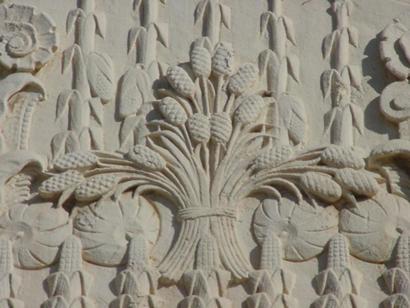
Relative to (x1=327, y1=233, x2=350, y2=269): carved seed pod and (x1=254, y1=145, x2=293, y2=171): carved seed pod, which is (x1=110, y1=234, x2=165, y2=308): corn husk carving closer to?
(x1=254, y1=145, x2=293, y2=171): carved seed pod

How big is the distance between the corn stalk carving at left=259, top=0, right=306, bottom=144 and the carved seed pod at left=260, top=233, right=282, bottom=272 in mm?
481

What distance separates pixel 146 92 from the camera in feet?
28.5

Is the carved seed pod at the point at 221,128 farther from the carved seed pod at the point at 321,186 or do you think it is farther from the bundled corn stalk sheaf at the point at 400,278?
the bundled corn stalk sheaf at the point at 400,278

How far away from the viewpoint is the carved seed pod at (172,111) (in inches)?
337

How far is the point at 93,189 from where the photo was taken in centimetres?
846

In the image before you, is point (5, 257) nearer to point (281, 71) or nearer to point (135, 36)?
point (135, 36)

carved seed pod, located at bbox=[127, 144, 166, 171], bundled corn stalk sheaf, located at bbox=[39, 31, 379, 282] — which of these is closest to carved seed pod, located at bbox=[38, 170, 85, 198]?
bundled corn stalk sheaf, located at bbox=[39, 31, 379, 282]

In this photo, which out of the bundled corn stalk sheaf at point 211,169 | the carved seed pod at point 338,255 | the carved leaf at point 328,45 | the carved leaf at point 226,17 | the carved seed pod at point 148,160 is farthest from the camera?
the carved leaf at point 226,17

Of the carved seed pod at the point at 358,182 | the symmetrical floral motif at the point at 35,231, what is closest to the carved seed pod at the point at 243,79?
the carved seed pod at the point at 358,182

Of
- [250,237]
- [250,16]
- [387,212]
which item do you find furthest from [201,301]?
[250,16]

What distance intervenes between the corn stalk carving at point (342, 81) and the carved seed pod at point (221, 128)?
1.45 feet

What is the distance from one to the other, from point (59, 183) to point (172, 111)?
61 cm

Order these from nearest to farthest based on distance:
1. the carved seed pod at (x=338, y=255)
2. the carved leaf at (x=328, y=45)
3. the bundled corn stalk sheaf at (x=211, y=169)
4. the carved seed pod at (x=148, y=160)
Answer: the carved seed pod at (x=338, y=255) → the bundled corn stalk sheaf at (x=211, y=169) → the carved seed pod at (x=148, y=160) → the carved leaf at (x=328, y=45)

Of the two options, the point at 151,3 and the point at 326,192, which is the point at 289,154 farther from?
the point at 151,3
